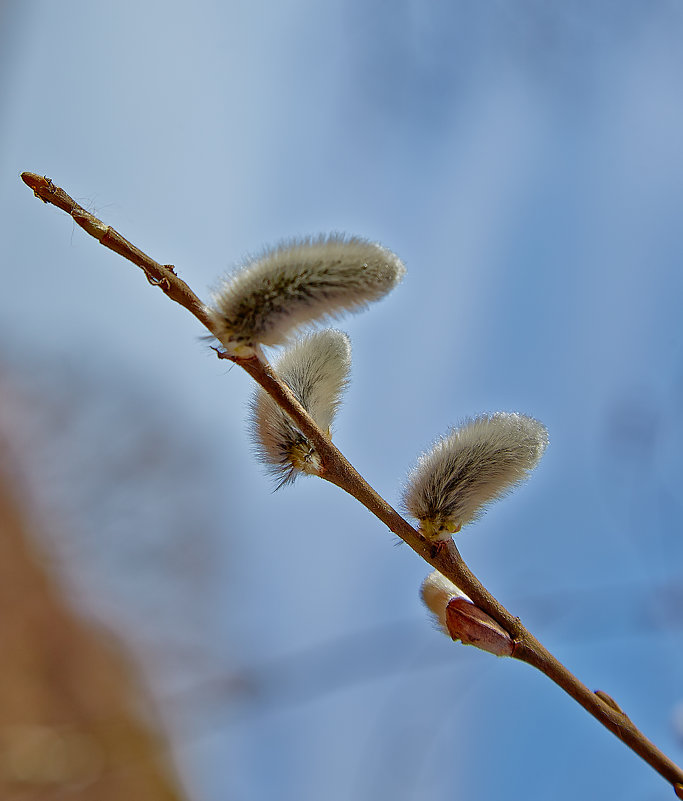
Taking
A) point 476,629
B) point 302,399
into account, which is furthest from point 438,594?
point 302,399

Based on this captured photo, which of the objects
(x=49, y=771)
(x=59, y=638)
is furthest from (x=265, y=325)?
(x=59, y=638)

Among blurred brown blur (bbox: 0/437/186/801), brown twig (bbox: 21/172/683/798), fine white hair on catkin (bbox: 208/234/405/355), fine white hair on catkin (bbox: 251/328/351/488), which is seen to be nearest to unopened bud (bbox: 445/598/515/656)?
brown twig (bbox: 21/172/683/798)

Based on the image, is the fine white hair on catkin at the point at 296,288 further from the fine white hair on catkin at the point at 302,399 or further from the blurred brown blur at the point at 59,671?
the blurred brown blur at the point at 59,671

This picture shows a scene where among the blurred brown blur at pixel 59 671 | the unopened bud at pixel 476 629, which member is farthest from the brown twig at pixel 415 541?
the blurred brown blur at pixel 59 671

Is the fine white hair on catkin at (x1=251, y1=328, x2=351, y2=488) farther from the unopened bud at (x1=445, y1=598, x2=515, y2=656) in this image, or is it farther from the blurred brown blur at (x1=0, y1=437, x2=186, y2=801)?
the blurred brown blur at (x1=0, y1=437, x2=186, y2=801)

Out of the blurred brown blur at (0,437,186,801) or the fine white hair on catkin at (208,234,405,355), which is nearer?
the fine white hair on catkin at (208,234,405,355)

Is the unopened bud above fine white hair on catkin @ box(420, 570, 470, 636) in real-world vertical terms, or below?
below

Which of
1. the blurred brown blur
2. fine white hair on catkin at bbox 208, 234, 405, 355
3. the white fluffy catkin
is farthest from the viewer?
the blurred brown blur
